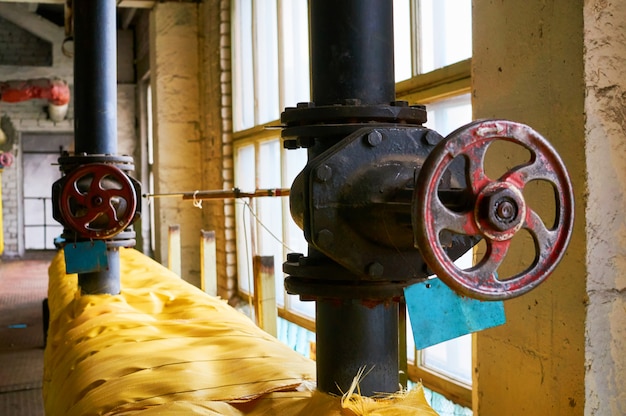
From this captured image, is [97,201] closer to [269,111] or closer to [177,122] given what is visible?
[269,111]

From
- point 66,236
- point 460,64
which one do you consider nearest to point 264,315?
point 66,236

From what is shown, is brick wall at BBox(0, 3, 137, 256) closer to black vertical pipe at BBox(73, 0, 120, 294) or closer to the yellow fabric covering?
black vertical pipe at BBox(73, 0, 120, 294)

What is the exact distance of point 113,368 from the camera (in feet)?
6.36

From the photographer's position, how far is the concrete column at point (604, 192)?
6.89 ft

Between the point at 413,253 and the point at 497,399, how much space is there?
1580 mm

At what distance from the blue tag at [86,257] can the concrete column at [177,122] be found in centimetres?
515

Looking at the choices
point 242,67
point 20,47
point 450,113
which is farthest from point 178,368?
point 20,47

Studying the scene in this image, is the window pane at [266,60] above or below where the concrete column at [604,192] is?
above

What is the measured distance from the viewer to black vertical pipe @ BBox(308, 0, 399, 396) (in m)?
1.21

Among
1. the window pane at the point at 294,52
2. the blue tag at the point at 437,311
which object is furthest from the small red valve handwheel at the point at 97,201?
the window pane at the point at 294,52

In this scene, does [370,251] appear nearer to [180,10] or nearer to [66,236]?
[66,236]

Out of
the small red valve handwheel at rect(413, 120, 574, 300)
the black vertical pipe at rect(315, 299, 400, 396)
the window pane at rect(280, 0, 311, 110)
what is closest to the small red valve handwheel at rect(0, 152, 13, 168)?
the window pane at rect(280, 0, 311, 110)

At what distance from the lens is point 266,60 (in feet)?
22.0

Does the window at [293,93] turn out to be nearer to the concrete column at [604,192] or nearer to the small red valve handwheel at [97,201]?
the small red valve handwheel at [97,201]
